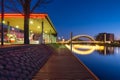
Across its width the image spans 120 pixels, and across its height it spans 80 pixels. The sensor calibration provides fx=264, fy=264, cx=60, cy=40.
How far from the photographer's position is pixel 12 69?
24.6 feet

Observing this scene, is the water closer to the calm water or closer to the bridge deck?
the calm water

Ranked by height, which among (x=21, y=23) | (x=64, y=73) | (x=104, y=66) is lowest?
(x=104, y=66)

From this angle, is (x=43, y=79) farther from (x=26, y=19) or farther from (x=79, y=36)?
(x=79, y=36)

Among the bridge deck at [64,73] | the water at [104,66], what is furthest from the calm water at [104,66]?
the bridge deck at [64,73]

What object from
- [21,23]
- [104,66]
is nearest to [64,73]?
[104,66]

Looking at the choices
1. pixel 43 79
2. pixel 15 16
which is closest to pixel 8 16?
pixel 15 16

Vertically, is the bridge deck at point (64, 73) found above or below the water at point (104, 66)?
above

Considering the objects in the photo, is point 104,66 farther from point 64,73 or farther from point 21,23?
point 21,23

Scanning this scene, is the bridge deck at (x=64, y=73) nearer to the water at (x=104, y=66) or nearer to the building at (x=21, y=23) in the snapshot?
the water at (x=104, y=66)

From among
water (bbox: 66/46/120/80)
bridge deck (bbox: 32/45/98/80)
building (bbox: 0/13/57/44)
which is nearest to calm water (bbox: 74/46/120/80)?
water (bbox: 66/46/120/80)

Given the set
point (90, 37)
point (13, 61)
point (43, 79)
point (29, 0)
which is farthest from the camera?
point (90, 37)

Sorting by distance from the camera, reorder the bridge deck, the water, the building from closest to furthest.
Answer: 1. the bridge deck
2. the water
3. the building

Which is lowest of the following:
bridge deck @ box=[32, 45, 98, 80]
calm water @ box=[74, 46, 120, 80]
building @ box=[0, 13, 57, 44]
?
calm water @ box=[74, 46, 120, 80]

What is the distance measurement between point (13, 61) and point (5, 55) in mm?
536
